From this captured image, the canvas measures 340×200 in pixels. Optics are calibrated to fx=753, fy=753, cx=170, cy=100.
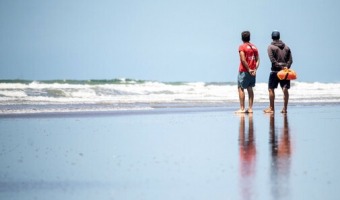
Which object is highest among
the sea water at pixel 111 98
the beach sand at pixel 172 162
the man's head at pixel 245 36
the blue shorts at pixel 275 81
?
the man's head at pixel 245 36

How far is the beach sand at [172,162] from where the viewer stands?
5762 millimetres

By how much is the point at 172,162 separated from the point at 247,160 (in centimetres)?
73

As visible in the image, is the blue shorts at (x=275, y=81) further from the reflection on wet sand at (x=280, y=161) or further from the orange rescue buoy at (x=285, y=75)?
the reflection on wet sand at (x=280, y=161)

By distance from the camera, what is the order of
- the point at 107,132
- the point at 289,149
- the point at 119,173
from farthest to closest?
the point at 107,132, the point at 289,149, the point at 119,173

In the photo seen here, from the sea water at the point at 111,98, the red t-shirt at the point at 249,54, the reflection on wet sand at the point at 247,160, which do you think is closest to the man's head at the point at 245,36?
the red t-shirt at the point at 249,54

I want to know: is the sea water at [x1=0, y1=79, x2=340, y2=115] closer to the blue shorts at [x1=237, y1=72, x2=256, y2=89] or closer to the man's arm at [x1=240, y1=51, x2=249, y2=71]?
the blue shorts at [x1=237, y1=72, x2=256, y2=89]

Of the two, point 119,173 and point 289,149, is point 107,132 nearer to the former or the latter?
point 289,149

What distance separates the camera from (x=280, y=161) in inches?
282

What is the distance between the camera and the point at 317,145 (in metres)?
8.57

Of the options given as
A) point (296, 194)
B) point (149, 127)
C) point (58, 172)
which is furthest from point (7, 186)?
point (149, 127)

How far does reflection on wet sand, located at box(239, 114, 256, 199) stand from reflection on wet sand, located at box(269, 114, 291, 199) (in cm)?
18

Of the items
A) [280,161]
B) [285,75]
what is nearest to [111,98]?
[285,75]

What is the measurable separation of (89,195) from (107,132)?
17.4 feet

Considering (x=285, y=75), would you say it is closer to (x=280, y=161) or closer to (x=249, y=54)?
(x=249, y=54)
